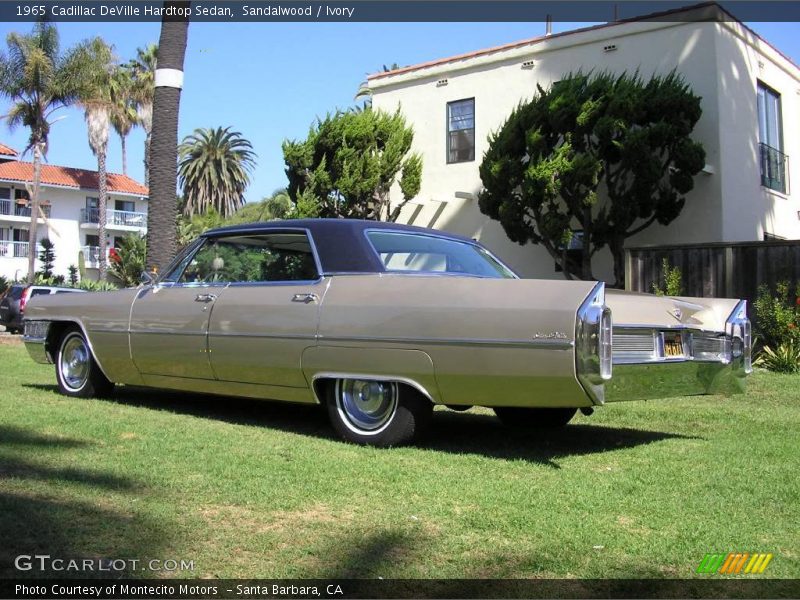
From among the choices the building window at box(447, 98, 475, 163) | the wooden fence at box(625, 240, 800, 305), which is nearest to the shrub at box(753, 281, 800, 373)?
the wooden fence at box(625, 240, 800, 305)

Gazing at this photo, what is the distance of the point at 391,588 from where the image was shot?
311 centimetres

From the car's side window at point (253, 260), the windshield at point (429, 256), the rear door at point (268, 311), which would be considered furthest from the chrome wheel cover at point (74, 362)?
the windshield at point (429, 256)

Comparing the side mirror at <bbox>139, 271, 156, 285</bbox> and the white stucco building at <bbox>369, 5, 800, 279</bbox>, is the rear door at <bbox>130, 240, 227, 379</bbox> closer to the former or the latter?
the side mirror at <bbox>139, 271, 156, 285</bbox>

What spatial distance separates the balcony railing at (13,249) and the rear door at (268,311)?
47717mm

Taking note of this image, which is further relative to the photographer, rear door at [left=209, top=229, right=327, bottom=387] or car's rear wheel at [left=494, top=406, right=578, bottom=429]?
car's rear wheel at [left=494, top=406, right=578, bottom=429]

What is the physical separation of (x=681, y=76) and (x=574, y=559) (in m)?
14.3

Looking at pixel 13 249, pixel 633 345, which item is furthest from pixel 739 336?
pixel 13 249

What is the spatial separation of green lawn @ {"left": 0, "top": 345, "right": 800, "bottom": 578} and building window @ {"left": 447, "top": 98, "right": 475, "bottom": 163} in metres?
12.9

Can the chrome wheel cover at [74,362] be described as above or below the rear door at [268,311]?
below

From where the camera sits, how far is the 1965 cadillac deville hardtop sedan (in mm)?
4836

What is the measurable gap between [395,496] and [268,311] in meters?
2.15

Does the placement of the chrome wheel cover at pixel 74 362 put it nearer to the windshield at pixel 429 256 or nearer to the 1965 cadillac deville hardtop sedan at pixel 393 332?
the 1965 cadillac deville hardtop sedan at pixel 393 332

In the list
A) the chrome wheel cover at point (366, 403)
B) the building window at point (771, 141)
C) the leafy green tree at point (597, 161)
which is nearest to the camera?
the chrome wheel cover at point (366, 403)

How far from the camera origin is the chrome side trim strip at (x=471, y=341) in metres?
4.70
